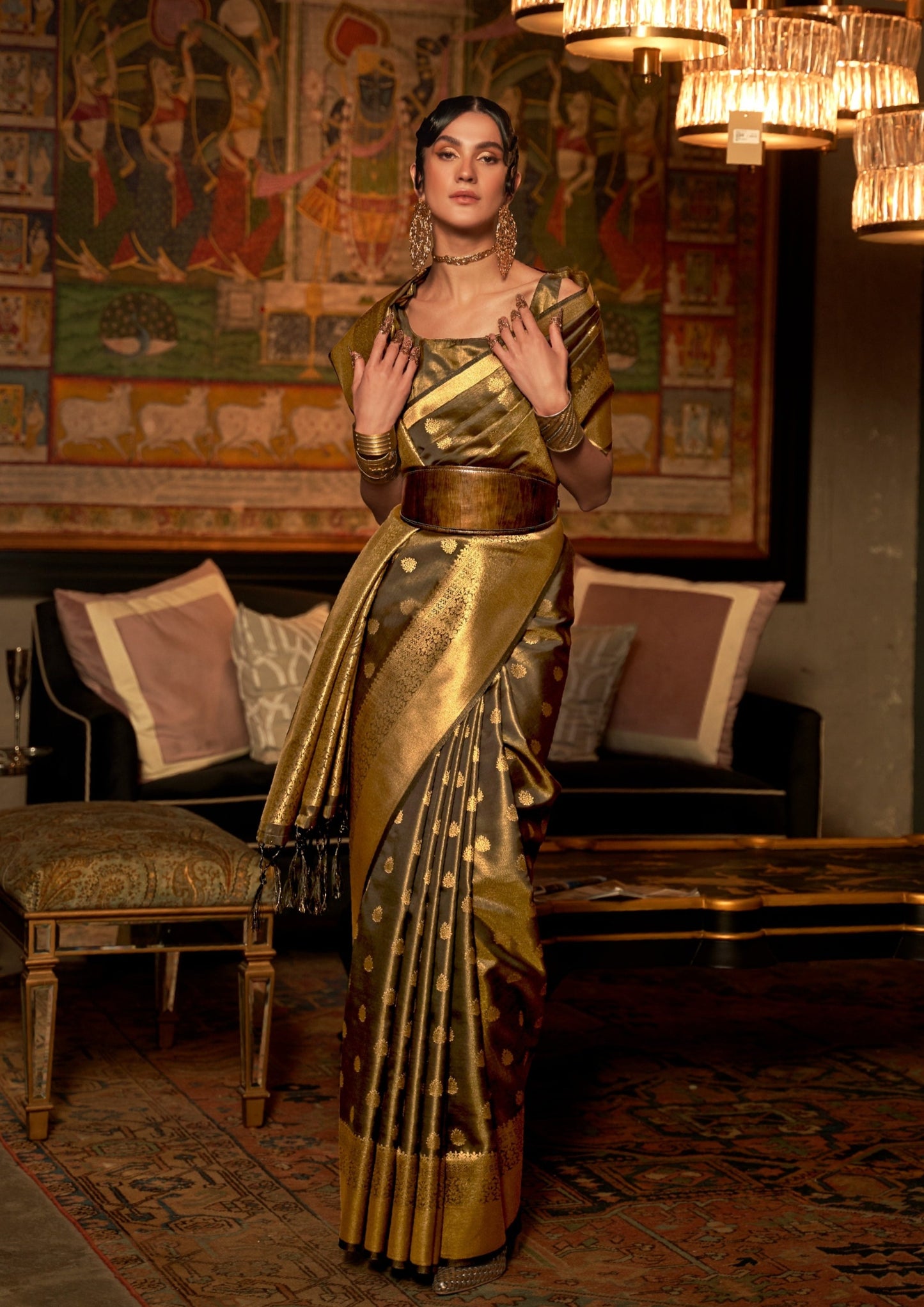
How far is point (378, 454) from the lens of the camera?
3.02 metres

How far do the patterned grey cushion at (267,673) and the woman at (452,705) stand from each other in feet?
6.14

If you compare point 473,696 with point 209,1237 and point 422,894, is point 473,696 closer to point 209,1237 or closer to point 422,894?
point 422,894

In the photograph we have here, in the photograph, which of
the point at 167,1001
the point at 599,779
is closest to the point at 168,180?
the point at 599,779

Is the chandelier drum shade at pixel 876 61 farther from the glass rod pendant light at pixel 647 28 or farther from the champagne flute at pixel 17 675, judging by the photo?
the champagne flute at pixel 17 675

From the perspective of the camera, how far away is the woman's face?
2.88 metres

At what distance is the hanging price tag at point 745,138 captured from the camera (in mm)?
3768

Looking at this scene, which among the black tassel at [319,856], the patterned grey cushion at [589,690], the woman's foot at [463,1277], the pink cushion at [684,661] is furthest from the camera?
the pink cushion at [684,661]

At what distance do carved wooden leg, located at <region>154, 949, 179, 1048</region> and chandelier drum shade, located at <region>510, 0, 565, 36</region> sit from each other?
2.20 meters

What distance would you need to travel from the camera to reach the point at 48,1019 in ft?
11.4

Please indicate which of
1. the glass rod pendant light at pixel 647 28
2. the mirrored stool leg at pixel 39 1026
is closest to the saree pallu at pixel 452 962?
the mirrored stool leg at pixel 39 1026

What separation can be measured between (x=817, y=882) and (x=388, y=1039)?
1.28 meters

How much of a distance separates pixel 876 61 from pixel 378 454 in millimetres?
1866

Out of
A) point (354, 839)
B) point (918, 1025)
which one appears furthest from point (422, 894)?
point (918, 1025)

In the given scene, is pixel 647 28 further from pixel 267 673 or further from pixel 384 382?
pixel 267 673
